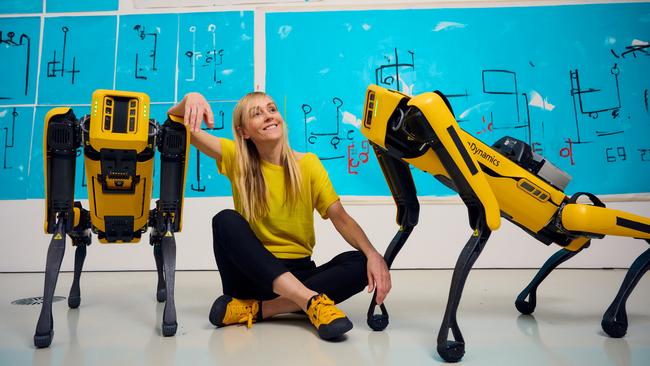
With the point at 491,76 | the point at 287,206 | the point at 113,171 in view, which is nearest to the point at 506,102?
the point at 491,76

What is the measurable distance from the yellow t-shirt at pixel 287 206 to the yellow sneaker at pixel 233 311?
203 mm

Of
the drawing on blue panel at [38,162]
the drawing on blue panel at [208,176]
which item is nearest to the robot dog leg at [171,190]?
the drawing on blue panel at [208,176]

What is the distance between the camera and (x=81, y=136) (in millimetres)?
1662

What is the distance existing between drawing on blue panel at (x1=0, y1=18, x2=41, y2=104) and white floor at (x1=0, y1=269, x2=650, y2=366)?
4.93 feet

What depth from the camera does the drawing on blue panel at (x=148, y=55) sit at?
11.5ft

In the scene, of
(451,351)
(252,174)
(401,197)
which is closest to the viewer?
(451,351)

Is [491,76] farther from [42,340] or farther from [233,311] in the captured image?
[42,340]

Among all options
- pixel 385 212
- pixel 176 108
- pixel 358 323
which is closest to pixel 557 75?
pixel 385 212

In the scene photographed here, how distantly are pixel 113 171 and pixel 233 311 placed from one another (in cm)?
62

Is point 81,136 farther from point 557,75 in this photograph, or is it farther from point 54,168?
point 557,75

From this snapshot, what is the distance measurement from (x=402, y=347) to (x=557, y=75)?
2650 mm

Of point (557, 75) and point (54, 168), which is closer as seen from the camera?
point (54, 168)

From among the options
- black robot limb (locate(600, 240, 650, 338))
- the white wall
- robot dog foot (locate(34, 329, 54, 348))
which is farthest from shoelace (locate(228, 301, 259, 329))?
the white wall

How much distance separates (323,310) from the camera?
158 centimetres
